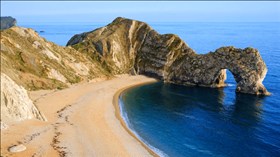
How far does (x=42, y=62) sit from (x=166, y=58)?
43596 mm

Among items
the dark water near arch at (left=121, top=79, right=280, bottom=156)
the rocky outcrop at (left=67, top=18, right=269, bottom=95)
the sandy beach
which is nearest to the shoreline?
the sandy beach

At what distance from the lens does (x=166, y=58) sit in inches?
4284

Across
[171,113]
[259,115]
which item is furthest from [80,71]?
[259,115]

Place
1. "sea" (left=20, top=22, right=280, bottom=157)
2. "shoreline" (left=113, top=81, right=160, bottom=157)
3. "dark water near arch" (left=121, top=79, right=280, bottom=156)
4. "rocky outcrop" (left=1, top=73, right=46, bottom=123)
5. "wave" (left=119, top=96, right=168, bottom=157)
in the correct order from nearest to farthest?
"rocky outcrop" (left=1, top=73, right=46, bottom=123) < "wave" (left=119, top=96, right=168, bottom=157) < "shoreline" (left=113, top=81, right=160, bottom=157) < "sea" (left=20, top=22, right=280, bottom=157) < "dark water near arch" (left=121, top=79, right=280, bottom=156)

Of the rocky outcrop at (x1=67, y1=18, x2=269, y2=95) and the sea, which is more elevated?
the rocky outcrop at (x1=67, y1=18, x2=269, y2=95)

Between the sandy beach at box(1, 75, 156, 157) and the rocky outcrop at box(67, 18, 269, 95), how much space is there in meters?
31.7

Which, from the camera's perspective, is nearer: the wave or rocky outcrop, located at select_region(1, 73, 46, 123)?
rocky outcrop, located at select_region(1, 73, 46, 123)

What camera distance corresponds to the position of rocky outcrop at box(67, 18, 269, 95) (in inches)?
3583

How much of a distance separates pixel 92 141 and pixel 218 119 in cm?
3009

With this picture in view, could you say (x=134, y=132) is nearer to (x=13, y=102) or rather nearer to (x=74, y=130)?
(x=74, y=130)

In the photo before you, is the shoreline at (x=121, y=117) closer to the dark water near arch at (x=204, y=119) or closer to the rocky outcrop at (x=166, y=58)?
the dark water near arch at (x=204, y=119)

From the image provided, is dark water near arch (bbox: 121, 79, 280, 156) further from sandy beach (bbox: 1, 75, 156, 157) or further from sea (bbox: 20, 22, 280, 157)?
sandy beach (bbox: 1, 75, 156, 157)

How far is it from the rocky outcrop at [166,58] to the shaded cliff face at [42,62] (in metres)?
7.97

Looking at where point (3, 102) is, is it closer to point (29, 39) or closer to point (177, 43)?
point (29, 39)
